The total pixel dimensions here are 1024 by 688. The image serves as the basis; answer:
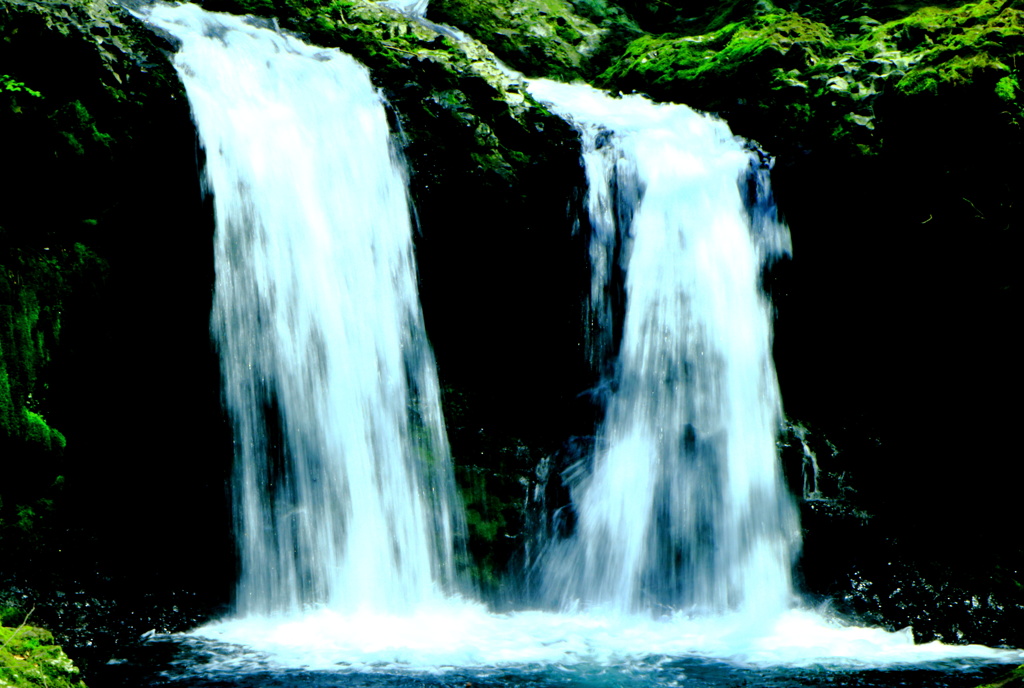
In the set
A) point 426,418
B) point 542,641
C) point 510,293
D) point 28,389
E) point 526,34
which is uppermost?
point 526,34

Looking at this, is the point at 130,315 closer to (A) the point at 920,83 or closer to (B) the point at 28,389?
(B) the point at 28,389

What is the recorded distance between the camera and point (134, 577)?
5.70 m

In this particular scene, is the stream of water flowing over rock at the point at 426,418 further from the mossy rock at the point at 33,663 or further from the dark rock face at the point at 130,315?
the mossy rock at the point at 33,663

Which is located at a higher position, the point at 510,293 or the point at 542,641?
the point at 510,293

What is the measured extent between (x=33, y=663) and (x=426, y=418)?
3.28 meters

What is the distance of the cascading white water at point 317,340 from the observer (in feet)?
19.8

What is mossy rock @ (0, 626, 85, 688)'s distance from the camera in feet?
12.3

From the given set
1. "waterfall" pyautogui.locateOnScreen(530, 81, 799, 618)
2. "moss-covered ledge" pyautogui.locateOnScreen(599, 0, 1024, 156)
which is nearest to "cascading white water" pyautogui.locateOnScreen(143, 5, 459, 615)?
"waterfall" pyautogui.locateOnScreen(530, 81, 799, 618)

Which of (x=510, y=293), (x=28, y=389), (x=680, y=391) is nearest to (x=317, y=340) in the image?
(x=510, y=293)

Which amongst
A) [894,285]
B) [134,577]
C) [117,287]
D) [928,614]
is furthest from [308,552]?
[894,285]

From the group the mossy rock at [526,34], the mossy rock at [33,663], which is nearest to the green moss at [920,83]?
the mossy rock at [526,34]

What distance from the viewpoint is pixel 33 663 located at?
161 inches

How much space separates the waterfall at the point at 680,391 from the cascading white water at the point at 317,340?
1.46 meters

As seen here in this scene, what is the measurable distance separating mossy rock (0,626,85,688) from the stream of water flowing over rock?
0.70 metres
